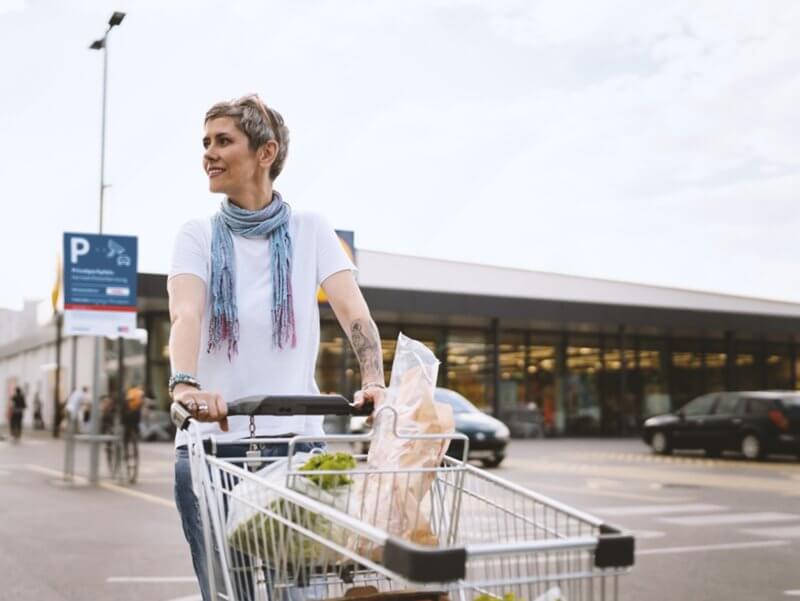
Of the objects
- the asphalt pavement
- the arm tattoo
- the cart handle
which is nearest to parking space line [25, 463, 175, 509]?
the asphalt pavement

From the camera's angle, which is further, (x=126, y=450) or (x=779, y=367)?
(x=779, y=367)

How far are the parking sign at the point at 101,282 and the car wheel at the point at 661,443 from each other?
1378cm

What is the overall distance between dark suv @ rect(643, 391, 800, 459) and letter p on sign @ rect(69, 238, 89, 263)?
14101 millimetres

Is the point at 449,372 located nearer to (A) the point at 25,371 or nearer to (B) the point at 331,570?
(A) the point at 25,371

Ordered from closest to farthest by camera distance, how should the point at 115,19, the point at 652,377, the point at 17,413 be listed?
the point at 115,19 < the point at 17,413 < the point at 652,377

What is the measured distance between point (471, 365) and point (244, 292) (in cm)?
3593

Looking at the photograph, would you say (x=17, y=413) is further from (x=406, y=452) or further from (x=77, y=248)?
(x=406, y=452)

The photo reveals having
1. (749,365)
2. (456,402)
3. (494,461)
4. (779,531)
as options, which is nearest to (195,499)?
(779,531)

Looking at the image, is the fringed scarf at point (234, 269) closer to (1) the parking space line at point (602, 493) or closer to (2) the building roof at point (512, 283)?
(1) the parking space line at point (602, 493)

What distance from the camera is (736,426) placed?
Answer: 23.6 meters

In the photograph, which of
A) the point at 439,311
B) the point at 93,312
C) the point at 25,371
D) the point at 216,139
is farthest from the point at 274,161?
the point at 25,371

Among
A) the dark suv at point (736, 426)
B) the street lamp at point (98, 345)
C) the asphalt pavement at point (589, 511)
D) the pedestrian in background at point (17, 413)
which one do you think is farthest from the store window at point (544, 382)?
the street lamp at point (98, 345)

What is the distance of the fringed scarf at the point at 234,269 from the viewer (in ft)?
10.1

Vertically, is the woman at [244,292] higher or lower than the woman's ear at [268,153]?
lower
